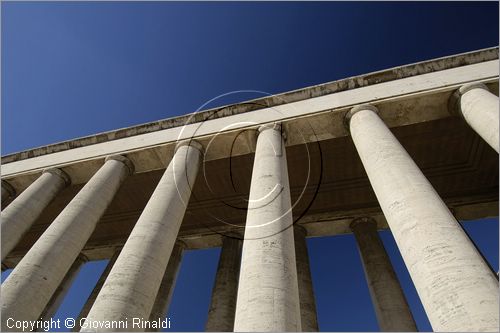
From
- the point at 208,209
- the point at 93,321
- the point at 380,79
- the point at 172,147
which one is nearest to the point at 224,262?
the point at 208,209

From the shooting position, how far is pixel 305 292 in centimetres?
3120

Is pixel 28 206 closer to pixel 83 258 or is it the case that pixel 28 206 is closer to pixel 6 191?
pixel 6 191

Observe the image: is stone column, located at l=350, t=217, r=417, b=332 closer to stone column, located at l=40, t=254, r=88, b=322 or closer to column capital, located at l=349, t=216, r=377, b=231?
column capital, located at l=349, t=216, r=377, b=231

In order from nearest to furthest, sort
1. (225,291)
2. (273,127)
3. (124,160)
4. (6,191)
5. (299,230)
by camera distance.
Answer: (273,127) → (225,291) → (124,160) → (6,191) → (299,230)

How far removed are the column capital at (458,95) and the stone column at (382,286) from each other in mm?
14438

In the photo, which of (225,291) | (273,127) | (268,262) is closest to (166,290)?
(225,291)

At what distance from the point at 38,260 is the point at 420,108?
104 ft

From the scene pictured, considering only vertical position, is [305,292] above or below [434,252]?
above

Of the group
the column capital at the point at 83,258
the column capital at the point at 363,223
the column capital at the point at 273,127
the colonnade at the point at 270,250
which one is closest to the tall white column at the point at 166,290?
the colonnade at the point at 270,250

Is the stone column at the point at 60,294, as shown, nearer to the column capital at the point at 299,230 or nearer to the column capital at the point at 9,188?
the column capital at the point at 9,188

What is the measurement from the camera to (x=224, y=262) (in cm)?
3688

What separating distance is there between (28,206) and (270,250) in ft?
81.6

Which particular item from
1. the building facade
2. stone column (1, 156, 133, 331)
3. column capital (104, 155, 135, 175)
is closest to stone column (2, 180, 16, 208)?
the building facade

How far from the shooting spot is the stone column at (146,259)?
1800 centimetres
